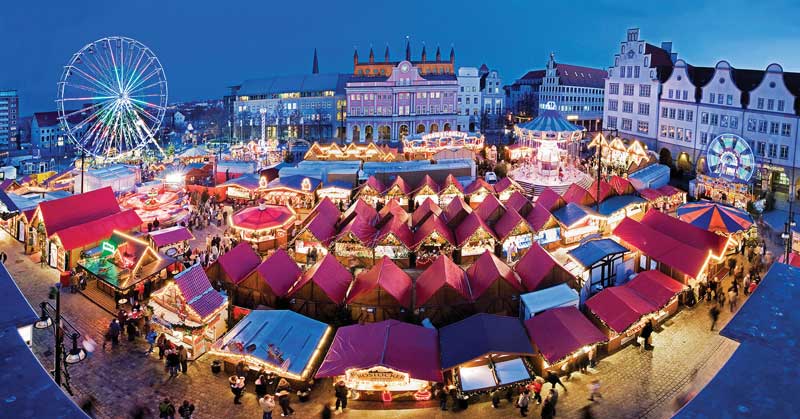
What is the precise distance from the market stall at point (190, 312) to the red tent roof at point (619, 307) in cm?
1144

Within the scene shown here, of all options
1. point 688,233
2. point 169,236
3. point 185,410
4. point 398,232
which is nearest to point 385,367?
point 185,410

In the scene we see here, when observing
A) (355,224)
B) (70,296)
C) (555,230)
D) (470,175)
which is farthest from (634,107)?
(70,296)

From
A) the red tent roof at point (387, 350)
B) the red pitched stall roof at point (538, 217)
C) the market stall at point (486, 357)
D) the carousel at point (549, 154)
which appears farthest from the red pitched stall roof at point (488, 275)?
the carousel at point (549, 154)

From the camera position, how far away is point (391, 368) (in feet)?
50.4

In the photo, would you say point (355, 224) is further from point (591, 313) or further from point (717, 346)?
point (717, 346)

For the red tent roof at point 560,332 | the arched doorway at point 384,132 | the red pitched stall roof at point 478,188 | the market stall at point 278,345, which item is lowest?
the market stall at point 278,345

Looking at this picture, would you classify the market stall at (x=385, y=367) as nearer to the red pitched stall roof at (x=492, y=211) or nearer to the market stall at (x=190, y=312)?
the market stall at (x=190, y=312)

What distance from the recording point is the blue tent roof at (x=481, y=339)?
15773mm

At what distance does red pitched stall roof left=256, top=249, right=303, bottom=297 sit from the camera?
20.7 metres

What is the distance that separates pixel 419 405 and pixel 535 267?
7.60 meters

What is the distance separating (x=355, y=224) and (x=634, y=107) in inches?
1372

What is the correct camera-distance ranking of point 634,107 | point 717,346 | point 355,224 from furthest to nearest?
point 634,107
point 355,224
point 717,346

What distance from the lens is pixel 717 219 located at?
26188 mm

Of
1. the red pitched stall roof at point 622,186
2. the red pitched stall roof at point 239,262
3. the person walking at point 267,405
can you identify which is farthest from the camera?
the red pitched stall roof at point 622,186
